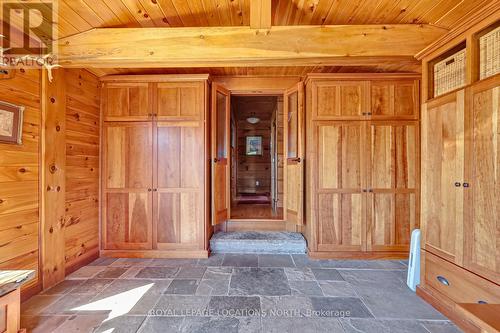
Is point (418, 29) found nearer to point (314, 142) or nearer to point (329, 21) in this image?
point (329, 21)

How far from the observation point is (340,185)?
9.08 feet

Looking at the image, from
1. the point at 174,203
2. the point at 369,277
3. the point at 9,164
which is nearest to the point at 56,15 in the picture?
the point at 9,164

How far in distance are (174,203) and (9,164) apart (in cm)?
155

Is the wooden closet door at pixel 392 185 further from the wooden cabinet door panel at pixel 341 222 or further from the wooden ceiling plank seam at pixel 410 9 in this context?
the wooden ceiling plank seam at pixel 410 9

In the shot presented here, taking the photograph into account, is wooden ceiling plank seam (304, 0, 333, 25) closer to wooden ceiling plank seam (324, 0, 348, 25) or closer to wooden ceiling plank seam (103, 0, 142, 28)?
wooden ceiling plank seam (324, 0, 348, 25)

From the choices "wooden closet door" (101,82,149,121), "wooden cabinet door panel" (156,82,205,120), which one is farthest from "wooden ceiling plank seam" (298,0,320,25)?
"wooden closet door" (101,82,149,121)

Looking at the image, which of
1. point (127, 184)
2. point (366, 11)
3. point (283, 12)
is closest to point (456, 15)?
point (366, 11)

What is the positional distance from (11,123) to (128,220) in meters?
1.56

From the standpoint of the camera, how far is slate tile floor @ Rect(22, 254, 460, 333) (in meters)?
1.65

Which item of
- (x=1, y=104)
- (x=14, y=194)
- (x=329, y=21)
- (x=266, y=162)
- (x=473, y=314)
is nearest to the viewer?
Answer: (x=473, y=314)

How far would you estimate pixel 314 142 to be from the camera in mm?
2771

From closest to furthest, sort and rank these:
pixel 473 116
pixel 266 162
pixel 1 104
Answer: pixel 473 116, pixel 1 104, pixel 266 162

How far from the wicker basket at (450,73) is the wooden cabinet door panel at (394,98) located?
797mm

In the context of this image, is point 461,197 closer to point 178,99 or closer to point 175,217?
point 175,217
